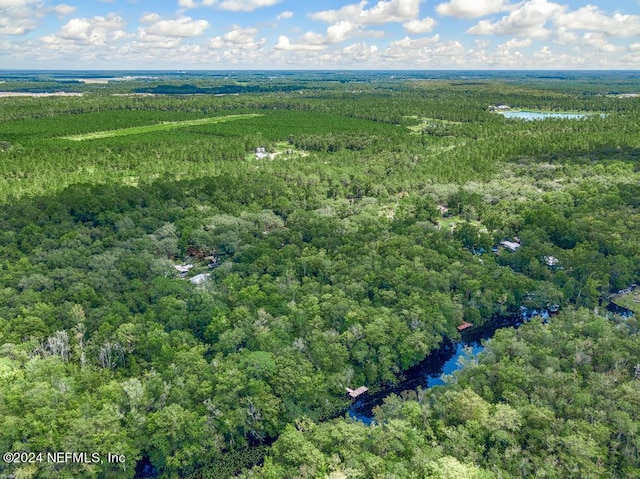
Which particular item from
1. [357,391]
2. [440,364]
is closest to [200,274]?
[357,391]

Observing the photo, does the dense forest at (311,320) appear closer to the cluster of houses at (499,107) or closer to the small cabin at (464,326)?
the small cabin at (464,326)

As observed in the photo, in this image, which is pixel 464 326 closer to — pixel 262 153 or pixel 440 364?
pixel 440 364

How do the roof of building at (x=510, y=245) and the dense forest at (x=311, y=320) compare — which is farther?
the roof of building at (x=510, y=245)

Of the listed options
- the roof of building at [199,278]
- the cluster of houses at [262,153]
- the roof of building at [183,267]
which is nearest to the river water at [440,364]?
the roof of building at [199,278]

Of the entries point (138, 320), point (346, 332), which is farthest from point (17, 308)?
point (346, 332)

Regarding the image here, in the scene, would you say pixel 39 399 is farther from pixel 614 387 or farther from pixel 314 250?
pixel 614 387

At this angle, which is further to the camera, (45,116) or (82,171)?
(45,116)

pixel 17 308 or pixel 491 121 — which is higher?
pixel 491 121

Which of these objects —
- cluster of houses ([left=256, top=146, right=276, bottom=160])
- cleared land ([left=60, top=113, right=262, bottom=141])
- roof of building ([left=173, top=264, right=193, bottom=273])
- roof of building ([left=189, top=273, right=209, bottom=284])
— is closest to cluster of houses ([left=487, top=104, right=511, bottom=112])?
cleared land ([left=60, top=113, right=262, bottom=141])
